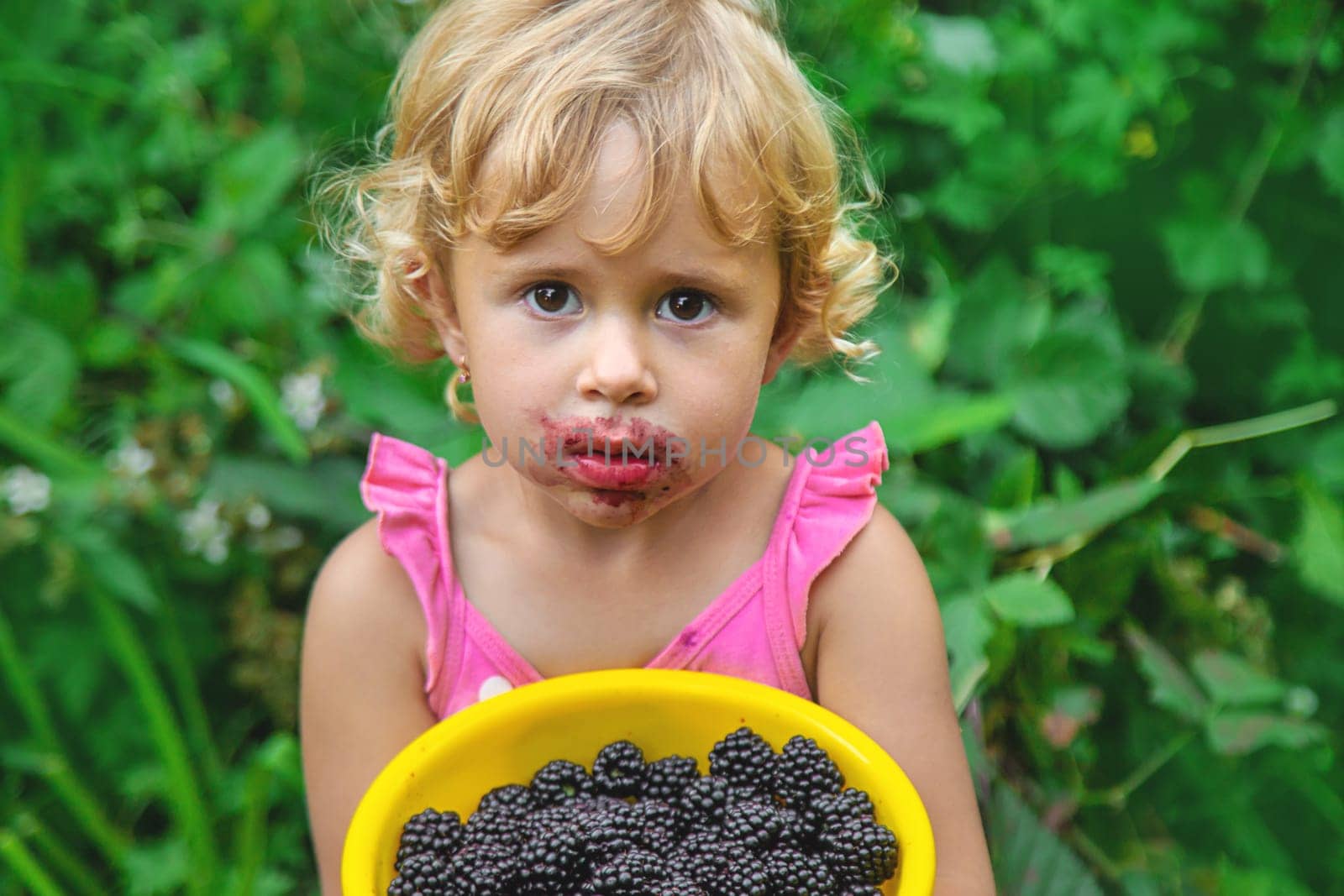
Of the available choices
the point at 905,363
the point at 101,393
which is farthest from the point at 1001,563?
the point at 101,393

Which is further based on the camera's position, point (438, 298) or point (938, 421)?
point (938, 421)

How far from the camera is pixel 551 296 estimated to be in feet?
4.10

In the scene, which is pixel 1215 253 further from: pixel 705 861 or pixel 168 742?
pixel 168 742

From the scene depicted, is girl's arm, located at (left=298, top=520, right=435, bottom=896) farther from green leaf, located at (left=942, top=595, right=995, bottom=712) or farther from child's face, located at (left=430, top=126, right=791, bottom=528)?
green leaf, located at (left=942, top=595, right=995, bottom=712)

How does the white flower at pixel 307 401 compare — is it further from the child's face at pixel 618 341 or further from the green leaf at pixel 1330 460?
the green leaf at pixel 1330 460

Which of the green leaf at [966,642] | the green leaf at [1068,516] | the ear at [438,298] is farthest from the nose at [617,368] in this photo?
the green leaf at [1068,516]

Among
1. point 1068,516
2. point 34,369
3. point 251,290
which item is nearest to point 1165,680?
point 1068,516

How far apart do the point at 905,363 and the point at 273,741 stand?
1282 millimetres

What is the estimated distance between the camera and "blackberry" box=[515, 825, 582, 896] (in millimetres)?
1212

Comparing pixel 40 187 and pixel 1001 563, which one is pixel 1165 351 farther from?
pixel 40 187

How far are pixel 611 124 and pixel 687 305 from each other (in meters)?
0.19

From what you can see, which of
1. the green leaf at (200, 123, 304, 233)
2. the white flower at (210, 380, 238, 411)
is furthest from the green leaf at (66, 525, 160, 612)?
the green leaf at (200, 123, 304, 233)

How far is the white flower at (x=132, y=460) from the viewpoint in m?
2.22

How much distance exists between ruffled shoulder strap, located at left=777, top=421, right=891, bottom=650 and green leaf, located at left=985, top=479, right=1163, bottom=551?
2.10ft
